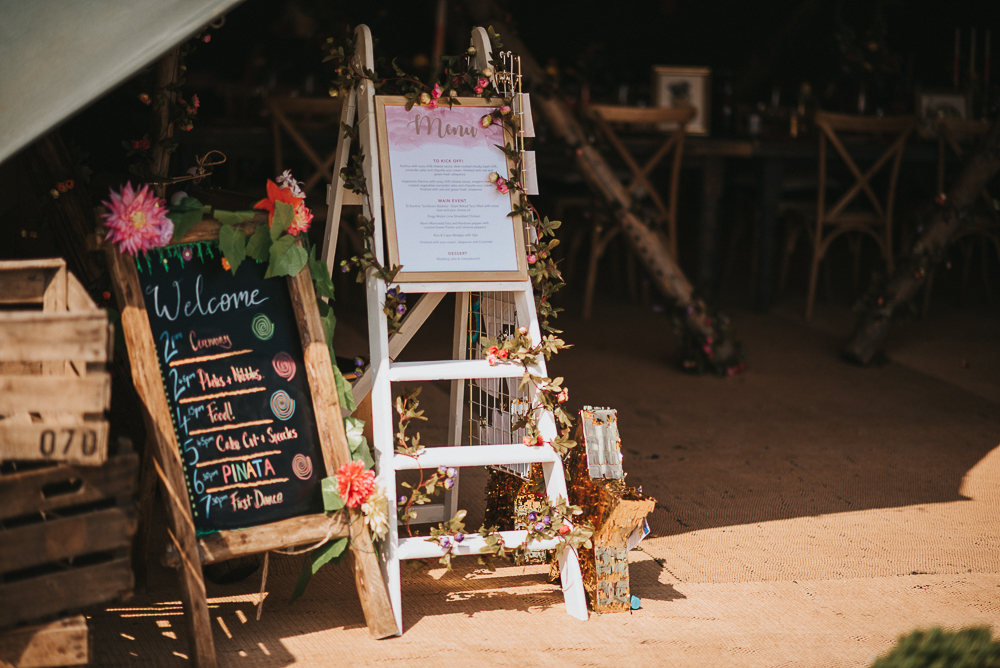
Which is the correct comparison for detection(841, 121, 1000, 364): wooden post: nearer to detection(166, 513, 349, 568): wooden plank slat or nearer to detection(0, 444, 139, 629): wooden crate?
detection(166, 513, 349, 568): wooden plank slat

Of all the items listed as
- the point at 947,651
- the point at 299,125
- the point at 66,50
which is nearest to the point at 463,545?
the point at 947,651

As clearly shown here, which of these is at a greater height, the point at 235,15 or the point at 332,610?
the point at 235,15

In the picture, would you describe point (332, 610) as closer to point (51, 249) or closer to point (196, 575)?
point (196, 575)

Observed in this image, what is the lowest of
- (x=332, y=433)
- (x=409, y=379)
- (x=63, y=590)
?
(x=63, y=590)

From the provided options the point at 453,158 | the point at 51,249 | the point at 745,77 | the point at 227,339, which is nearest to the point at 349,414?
the point at 227,339

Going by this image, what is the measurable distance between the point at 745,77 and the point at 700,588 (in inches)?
223

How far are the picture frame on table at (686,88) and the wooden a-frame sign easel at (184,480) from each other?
4.08 metres

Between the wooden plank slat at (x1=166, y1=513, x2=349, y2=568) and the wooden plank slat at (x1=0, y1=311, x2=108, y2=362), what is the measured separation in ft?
1.48

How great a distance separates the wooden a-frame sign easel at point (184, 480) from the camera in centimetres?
168

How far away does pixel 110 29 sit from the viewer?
153 centimetres

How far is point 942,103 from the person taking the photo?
17.5ft

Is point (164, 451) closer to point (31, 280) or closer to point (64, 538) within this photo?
point (64, 538)

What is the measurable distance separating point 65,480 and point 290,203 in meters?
0.70

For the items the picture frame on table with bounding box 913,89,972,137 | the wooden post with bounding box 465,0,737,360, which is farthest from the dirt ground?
the picture frame on table with bounding box 913,89,972,137
